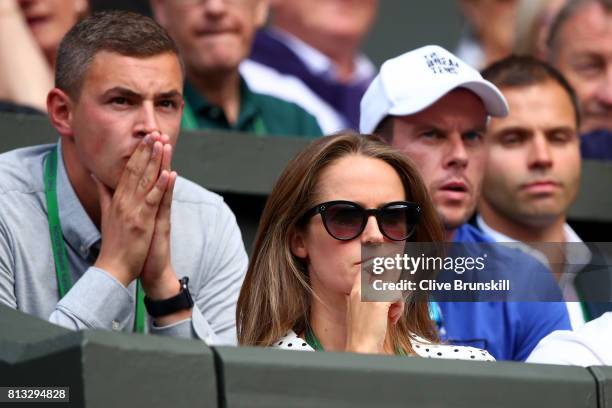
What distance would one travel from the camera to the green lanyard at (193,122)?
5.58 meters

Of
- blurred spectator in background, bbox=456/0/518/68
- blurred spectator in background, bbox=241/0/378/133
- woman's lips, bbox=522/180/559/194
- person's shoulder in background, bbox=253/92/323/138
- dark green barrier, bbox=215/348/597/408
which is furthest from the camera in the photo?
blurred spectator in background, bbox=456/0/518/68

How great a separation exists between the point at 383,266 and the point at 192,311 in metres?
0.65

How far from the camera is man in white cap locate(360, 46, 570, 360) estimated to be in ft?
14.3

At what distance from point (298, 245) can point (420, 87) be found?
3.57 ft

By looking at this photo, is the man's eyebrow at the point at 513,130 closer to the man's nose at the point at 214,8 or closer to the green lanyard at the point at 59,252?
the man's nose at the point at 214,8

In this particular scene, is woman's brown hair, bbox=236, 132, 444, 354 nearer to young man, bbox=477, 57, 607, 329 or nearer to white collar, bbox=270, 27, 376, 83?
young man, bbox=477, 57, 607, 329

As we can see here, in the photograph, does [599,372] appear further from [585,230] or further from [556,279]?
[585,230]

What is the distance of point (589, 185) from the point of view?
235 inches

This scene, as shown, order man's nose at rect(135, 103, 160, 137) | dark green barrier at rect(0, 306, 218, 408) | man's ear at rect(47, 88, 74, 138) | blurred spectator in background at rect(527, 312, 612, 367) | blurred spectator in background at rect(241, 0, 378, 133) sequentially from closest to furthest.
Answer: dark green barrier at rect(0, 306, 218, 408)
blurred spectator in background at rect(527, 312, 612, 367)
man's nose at rect(135, 103, 160, 137)
man's ear at rect(47, 88, 74, 138)
blurred spectator in background at rect(241, 0, 378, 133)

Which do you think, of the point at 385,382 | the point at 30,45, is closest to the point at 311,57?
the point at 30,45

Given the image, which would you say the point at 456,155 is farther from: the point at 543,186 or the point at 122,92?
the point at 122,92

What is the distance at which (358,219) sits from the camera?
3488 millimetres

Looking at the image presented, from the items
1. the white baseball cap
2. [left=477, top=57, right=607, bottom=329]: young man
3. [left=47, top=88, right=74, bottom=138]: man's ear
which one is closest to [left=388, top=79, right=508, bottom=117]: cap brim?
the white baseball cap

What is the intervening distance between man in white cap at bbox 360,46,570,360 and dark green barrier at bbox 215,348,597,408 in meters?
1.05
